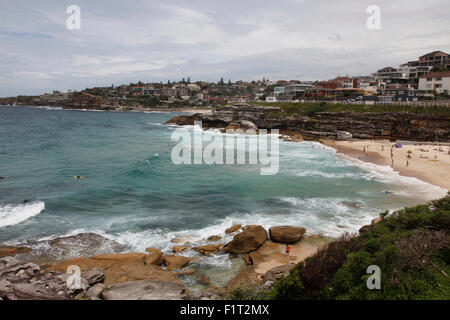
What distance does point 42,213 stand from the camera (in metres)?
19.6

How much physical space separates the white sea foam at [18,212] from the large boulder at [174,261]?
10856 millimetres

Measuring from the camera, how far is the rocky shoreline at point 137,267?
1055 centimetres

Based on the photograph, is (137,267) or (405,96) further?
(405,96)

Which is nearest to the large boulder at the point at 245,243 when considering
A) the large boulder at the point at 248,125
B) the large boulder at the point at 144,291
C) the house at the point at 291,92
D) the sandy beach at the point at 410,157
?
the large boulder at the point at 144,291

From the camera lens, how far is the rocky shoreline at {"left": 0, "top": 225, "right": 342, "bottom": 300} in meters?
10.5

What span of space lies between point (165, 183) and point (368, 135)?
43222 mm

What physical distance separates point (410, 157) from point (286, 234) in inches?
1174

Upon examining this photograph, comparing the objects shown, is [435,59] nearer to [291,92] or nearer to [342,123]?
[291,92]

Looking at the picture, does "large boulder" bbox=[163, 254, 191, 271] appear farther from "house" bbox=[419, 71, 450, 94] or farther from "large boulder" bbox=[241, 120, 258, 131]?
"house" bbox=[419, 71, 450, 94]

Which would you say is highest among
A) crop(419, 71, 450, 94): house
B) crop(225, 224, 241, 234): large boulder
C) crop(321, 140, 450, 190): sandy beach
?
crop(419, 71, 450, 94): house

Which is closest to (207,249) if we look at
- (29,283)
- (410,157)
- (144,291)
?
(144,291)

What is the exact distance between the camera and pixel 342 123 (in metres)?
59.3

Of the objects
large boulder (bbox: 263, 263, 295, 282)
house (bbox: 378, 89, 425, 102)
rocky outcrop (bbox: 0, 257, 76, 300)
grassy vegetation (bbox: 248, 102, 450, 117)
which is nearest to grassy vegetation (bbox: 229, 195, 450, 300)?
large boulder (bbox: 263, 263, 295, 282)

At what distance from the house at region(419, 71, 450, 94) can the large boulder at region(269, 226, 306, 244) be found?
7686 cm
